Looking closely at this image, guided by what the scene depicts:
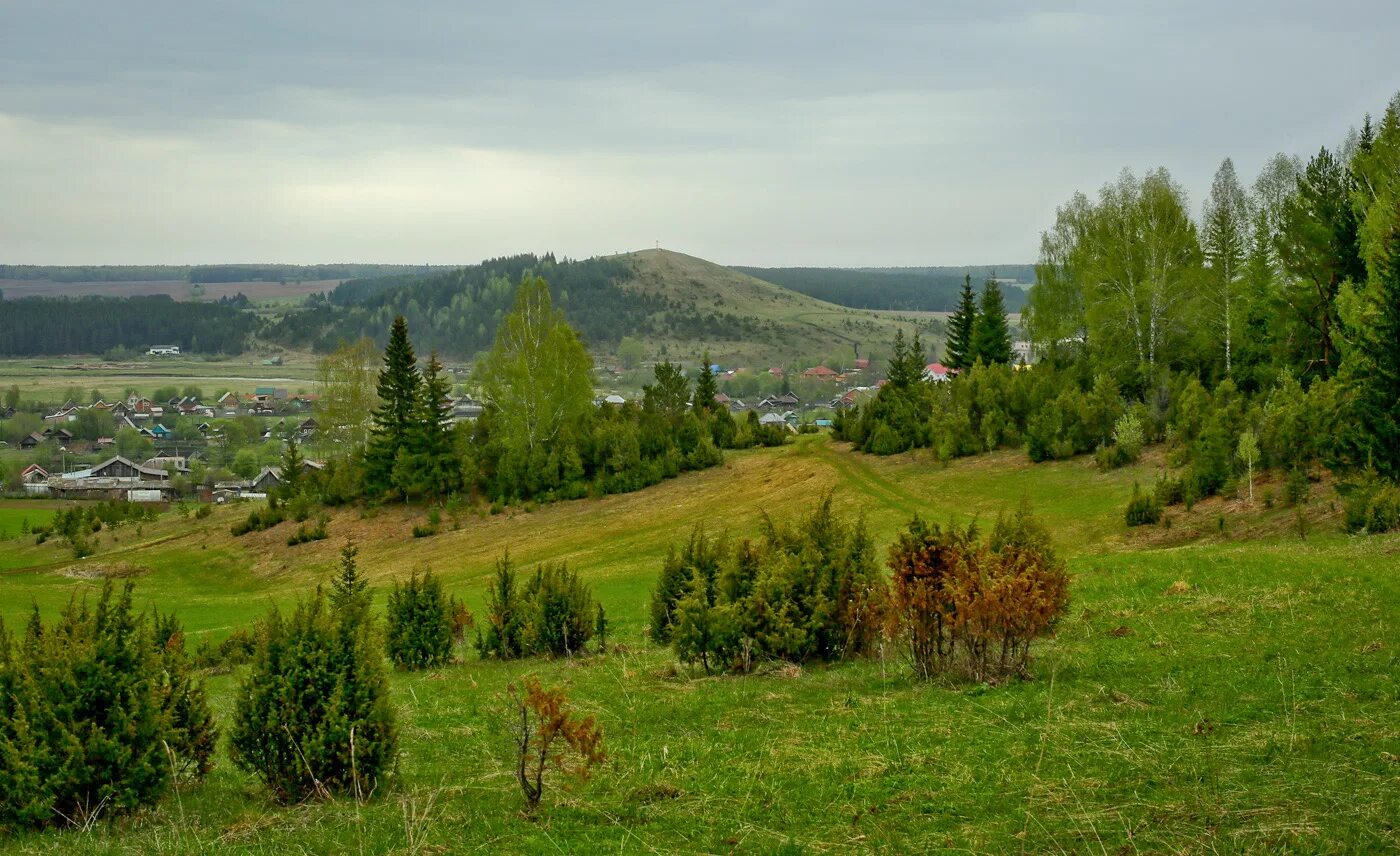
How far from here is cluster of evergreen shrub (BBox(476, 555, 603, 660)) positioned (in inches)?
709

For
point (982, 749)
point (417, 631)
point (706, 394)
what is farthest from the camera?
point (706, 394)

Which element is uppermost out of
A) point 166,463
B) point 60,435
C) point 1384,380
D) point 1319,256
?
point 1319,256

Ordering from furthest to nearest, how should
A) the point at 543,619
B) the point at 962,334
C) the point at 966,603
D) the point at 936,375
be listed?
the point at 936,375 < the point at 962,334 < the point at 543,619 < the point at 966,603

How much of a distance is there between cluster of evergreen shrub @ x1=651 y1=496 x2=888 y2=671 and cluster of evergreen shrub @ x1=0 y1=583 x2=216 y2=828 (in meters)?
6.55

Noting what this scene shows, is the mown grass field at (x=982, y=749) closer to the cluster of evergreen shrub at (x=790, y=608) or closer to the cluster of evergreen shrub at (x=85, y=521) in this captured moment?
the cluster of evergreen shrub at (x=790, y=608)

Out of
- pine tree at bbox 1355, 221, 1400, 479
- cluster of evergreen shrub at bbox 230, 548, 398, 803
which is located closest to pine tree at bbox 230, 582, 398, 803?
cluster of evergreen shrub at bbox 230, 548, 398, 803

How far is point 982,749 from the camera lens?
905 centimetres

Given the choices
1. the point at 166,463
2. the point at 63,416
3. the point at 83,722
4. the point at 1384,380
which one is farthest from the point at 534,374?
the point at 63,416

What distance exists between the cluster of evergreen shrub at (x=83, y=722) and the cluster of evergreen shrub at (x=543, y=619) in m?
8.76

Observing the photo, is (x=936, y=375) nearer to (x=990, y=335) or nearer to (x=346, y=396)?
(x=990, y=335)

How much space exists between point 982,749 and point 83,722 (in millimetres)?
6836

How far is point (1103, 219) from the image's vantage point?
5222 cm

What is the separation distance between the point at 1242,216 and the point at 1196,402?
18154 millimetres

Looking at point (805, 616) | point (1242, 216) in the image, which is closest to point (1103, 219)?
point (1242, 216)
